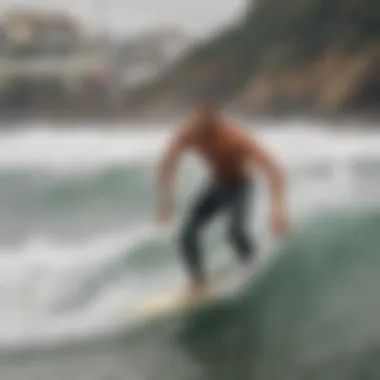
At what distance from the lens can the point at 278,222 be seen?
1078mm

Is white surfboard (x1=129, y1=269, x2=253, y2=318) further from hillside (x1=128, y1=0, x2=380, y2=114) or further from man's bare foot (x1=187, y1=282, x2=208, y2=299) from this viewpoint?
hillside (x1=128, y1=0, x2=380, y2=114)

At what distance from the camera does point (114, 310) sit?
1044 millimetres

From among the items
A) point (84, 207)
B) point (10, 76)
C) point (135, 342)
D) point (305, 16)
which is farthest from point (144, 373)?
point (305, 16)

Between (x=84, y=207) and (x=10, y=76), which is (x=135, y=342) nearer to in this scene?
(x=84, y=207)

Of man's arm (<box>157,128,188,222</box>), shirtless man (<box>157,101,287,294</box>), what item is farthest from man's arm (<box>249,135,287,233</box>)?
man's arm (<box>157,128,188,222</box>)

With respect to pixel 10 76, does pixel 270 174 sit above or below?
below

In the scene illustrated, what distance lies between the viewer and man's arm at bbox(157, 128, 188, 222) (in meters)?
1.07

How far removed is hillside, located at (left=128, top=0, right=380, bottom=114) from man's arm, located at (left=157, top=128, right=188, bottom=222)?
0.21 ft

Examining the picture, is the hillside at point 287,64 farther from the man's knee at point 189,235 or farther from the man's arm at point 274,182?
the man's knee at point 189,235

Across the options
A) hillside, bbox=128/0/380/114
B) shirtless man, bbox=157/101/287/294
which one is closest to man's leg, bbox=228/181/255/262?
shirtless man, bbox=157/101/287/294

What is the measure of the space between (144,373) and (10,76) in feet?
1.53

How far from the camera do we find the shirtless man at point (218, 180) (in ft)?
3.50

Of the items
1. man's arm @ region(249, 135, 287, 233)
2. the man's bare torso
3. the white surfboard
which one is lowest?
the white surfboard

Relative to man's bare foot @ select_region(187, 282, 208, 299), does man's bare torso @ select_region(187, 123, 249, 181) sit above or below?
above
